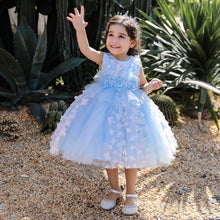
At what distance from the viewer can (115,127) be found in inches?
84.9

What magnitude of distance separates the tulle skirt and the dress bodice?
0.13ft

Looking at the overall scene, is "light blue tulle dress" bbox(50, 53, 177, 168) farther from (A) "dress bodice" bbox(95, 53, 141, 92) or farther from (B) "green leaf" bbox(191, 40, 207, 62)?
(B) "green leaf" bbox(191, 40, 207, 62)

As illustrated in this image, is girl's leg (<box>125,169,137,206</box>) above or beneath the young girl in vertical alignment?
beneath

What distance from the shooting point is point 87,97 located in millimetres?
2299

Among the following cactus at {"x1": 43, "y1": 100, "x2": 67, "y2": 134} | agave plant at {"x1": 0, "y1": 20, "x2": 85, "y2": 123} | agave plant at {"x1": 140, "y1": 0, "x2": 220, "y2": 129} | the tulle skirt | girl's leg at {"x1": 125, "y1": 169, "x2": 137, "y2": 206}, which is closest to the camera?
the tulle skirt

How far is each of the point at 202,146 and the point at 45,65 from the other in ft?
7.32

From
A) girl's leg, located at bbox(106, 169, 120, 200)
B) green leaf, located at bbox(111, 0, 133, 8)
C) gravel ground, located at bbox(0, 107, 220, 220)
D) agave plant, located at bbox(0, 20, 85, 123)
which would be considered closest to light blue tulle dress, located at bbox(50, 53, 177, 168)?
girl's leg, located at bbox(106, 169, 120, 200)

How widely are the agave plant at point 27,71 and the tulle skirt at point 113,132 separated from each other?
1.46 metres

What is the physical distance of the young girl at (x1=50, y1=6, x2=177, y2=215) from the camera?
7.00 ft

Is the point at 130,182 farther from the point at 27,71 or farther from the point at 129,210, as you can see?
the point at 27,71

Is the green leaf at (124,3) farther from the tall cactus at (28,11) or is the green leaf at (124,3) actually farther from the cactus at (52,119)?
the cactus at (52,119)

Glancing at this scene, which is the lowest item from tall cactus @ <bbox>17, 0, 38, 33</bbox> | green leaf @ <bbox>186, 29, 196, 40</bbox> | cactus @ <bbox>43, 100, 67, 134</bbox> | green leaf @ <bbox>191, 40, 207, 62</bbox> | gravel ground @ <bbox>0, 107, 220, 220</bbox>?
gravel ground @ <bbox>0, 107, 220, 220</bbox>

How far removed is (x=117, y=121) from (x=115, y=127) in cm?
4

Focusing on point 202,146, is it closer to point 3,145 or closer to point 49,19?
point 3,145
